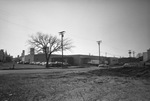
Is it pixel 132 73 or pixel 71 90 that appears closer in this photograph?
pixel 71 90

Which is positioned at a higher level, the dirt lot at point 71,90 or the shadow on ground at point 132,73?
the dirt lot at point 71,90

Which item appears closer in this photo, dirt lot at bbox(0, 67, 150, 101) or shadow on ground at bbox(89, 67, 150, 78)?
dirt lot at bbox(0, 67, 150, 101)

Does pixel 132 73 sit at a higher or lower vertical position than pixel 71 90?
lower

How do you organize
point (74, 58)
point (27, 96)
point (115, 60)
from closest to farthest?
point (27, 96) → point (74, 58) → point (115, 60)

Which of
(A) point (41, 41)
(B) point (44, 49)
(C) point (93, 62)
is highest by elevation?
(A) point (41, 41)

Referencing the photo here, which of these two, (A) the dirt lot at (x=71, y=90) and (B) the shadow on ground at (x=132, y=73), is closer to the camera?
(A) the dirt lot at (x=71, y=90)

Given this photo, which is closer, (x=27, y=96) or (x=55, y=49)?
(x=27, y=96)

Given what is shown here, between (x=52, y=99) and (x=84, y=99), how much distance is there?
141 centimetres

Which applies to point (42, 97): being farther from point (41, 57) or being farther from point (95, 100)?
point (41, 57)

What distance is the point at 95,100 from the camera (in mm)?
4855

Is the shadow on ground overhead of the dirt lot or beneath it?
beneath

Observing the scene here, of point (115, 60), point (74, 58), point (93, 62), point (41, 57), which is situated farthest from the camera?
point (115, 60)

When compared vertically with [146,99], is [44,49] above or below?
above

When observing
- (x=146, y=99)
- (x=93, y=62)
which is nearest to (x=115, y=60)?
(x=93, y=62)
